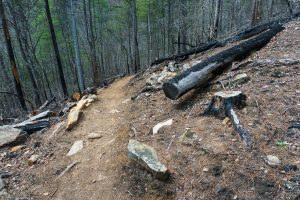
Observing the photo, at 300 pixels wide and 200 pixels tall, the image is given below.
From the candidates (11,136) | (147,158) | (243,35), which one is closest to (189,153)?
(147,158)

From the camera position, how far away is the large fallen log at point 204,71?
4840mm

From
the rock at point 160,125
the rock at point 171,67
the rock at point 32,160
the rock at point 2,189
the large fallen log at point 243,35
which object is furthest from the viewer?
the rock at point 171,67

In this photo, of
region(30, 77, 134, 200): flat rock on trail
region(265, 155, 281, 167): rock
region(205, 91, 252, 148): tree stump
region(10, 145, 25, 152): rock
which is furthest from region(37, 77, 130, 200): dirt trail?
region(265, 155, 281, 167): rock

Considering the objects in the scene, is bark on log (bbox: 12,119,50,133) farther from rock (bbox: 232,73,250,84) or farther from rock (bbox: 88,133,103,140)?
rock (bbox: 232,73,250,84)

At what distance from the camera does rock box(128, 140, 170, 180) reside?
136 inches

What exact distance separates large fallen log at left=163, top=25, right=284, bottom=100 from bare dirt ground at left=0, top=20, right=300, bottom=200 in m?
0.27

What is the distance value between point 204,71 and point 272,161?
2529mm

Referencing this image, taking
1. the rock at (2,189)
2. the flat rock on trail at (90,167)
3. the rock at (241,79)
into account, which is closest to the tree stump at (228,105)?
the rock at (241,79)

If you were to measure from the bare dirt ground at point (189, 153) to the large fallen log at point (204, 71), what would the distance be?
0.88 feet

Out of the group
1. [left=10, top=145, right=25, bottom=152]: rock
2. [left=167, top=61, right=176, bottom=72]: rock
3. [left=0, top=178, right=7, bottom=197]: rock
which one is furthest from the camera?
[left=167, top=61, right=176, bottom=72]: rock

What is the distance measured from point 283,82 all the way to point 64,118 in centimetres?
522

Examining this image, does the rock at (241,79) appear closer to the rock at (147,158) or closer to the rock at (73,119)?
the rock at (147,158)

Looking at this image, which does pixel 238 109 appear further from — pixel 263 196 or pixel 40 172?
pixel 40 172

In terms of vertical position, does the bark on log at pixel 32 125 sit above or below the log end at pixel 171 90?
below
